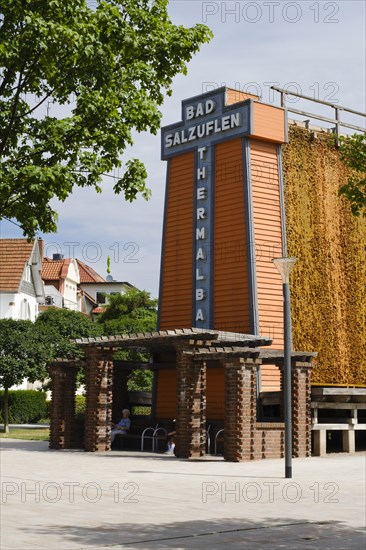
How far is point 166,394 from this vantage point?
30656 mm

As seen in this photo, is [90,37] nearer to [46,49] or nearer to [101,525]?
[46,49]

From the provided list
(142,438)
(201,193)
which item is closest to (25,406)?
(201,193)

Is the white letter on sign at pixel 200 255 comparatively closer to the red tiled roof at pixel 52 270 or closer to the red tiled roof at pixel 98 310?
the red tiled roof at pixel 52 270

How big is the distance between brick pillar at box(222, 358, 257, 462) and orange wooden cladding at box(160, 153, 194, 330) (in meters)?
7.40

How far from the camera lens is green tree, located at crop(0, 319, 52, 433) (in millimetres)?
42969

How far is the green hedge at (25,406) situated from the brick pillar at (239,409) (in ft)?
101

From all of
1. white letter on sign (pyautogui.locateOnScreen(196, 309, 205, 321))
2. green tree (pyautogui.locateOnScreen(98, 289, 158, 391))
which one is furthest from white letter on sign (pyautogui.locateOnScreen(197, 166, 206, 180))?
green tree (pyautogui.locateOnScreen(98, 289, 158, 391))

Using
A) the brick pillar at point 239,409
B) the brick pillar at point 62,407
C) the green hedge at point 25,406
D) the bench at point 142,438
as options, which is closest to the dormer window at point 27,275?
the green hedge at point 25,406

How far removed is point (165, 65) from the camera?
1209 centimetres

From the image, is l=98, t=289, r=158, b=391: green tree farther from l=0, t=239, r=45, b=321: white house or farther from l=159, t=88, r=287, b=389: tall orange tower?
l=159, t=88, r=287, b=389: tall orange tower

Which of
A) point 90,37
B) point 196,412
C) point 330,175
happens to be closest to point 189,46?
point 90,37

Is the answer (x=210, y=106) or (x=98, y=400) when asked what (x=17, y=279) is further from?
(x=98, y=400)

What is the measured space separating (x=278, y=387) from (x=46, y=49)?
19.8 meters

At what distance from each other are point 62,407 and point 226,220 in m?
8.61
